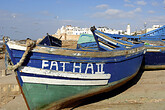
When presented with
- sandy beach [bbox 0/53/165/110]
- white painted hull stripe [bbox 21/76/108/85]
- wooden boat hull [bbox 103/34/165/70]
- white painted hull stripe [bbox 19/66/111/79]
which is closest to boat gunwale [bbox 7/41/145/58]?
white painted hull stripe [bbox 19/66/111/79]

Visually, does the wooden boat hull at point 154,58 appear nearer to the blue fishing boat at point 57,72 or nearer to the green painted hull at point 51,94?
the blue fishing boat at point 57,72

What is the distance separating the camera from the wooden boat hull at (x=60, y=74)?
13.0 ft

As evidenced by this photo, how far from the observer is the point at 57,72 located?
13.4 ft

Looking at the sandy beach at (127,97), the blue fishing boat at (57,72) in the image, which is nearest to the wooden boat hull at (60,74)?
the blue fishing boat at (57,72)

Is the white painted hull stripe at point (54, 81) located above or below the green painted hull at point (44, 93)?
above

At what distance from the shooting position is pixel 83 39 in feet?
32.8

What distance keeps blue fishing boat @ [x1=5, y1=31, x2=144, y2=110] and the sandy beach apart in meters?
0.56

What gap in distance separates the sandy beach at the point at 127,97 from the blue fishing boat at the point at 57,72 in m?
0.56

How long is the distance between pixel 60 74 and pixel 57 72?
0.10m

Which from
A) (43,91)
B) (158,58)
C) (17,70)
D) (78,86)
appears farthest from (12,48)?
(158,58)

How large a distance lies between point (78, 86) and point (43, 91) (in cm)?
96

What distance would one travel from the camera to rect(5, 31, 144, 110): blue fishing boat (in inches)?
154

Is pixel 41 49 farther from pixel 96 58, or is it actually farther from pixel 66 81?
pixel 96 58

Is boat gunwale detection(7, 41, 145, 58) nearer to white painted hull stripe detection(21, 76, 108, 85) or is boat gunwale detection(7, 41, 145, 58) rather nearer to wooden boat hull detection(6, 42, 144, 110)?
wooden boat hull detection(6, 42, 144, 110)
